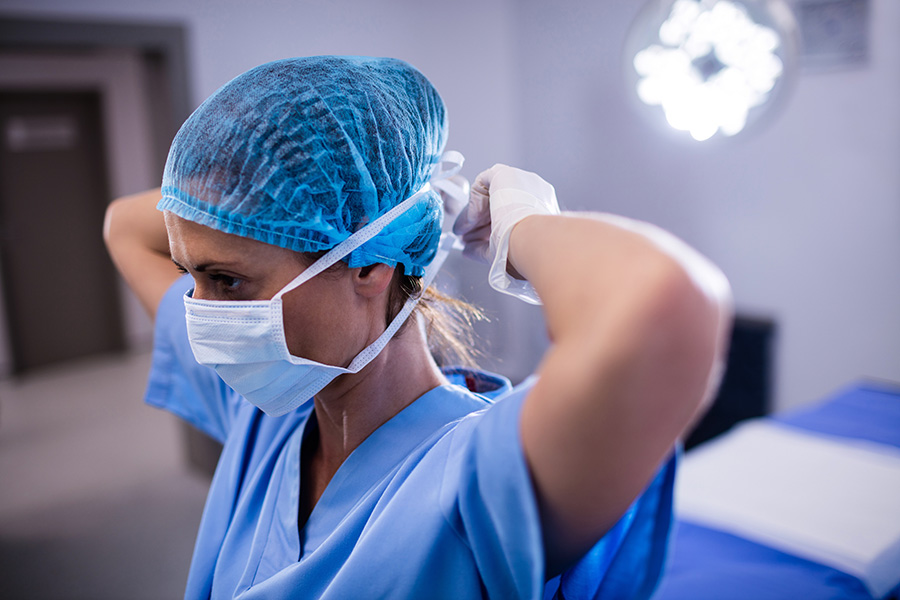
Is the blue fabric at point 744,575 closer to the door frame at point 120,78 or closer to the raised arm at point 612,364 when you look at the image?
the raised arm at point 612,364

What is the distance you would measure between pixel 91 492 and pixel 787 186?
11.8ft

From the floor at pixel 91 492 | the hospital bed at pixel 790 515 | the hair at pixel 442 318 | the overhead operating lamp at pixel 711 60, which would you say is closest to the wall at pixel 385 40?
the overhead operating lamp at pixel 711 60

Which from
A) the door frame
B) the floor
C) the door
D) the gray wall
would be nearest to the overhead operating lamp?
the gray wall

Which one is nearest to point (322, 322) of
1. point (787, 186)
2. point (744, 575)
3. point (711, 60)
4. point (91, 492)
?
point (744, 575)

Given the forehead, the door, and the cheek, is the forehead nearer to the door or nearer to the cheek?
the cheek

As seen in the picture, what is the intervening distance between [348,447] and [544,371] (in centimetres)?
43

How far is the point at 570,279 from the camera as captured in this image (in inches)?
22.5

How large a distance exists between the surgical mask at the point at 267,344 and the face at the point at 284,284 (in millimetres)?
12

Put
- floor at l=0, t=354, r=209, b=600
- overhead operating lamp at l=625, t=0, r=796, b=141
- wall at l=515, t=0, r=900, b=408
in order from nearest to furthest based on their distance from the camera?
overhead operating lamp at l=625, t=0, r=796, b=141 → floor at l=0, t=354, r=209, b=600 → wall at l=515, t=0, r=900, b=408

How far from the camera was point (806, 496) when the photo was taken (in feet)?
5.97

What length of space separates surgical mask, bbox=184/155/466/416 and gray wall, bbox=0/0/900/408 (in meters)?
1.65

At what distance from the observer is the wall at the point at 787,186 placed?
2.85m

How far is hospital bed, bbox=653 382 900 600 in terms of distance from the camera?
151 centimetres

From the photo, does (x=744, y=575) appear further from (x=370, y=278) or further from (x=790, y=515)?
(x=370, y=278)
